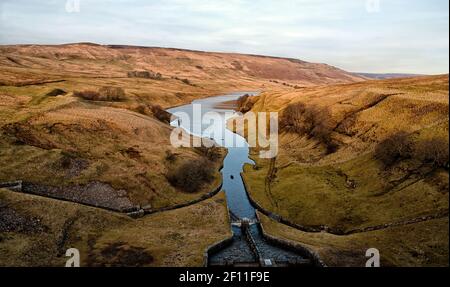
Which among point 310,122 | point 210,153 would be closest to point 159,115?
point 210,153

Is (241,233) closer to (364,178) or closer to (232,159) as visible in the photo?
(364,178)

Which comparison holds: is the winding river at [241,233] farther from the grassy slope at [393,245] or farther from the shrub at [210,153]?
the grassy slope at [393,245]

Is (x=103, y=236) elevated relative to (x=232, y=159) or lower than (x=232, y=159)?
elevated

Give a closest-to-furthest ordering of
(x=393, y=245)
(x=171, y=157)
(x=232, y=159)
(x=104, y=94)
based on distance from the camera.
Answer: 1. (x=393, y=245)
2. (x=171, y=157)
3. (x=232, y=159)
4. (x=104, y=94)

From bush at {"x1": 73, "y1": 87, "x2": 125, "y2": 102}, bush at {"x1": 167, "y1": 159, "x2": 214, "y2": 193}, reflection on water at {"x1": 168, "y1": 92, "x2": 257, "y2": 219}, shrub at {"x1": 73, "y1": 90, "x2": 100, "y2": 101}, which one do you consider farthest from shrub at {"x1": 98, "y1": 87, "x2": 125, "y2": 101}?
bush at {"x1": 167, "y1": 159, "x2": 214, "y2": 193}

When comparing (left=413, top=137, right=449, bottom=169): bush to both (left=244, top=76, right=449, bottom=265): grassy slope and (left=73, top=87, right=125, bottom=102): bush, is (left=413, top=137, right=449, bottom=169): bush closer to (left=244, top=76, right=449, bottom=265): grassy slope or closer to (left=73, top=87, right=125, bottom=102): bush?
(left=244, top=76, right=449, bottom=265): grassy slope
